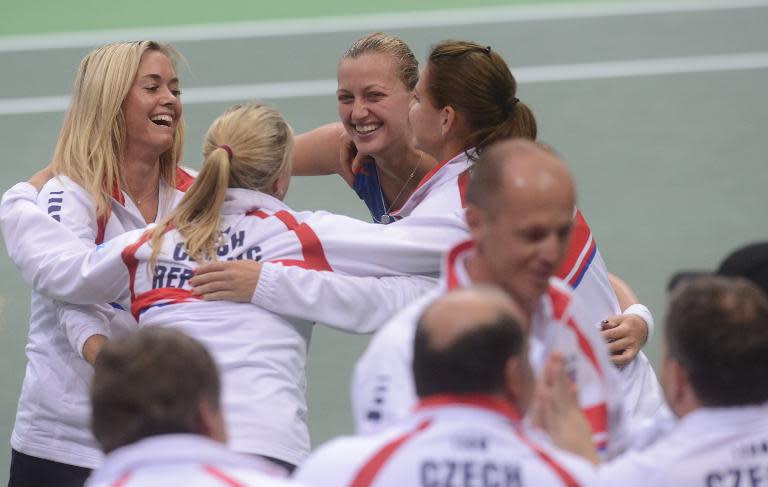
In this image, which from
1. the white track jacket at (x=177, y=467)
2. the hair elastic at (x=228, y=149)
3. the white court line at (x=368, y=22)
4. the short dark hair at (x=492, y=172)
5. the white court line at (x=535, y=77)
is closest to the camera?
the white track jacket at (x=177, y=467)

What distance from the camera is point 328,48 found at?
9.95m

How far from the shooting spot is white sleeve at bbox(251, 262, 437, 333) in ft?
12.7

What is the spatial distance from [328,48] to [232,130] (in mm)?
6066

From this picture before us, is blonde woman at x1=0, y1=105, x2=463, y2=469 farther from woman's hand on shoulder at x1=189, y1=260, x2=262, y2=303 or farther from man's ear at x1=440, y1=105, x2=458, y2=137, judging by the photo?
man's ear at x1=440, y1=105, x2=458, y2=137

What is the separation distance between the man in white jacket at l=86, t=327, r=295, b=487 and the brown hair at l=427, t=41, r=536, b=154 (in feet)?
5.90

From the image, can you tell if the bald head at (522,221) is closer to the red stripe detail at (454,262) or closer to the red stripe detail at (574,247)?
the red stripe detail at (454,262)

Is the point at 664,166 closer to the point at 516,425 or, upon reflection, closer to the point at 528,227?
the point at 528,227

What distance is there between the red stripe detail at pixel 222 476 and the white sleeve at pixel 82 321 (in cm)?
172

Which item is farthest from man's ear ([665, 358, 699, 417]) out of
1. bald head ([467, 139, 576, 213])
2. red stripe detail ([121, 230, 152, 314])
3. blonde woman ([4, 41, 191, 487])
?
blonde woman ([4, 41, 191, 487])

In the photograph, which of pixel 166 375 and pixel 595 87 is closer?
pixel 166 375

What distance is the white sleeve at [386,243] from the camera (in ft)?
13.1

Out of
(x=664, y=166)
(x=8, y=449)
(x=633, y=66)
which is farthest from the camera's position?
(x=633, y=66)

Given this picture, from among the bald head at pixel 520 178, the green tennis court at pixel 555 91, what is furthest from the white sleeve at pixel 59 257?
the green tennis court at pixel 555 91

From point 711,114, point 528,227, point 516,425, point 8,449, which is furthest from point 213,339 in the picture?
point 711,114
